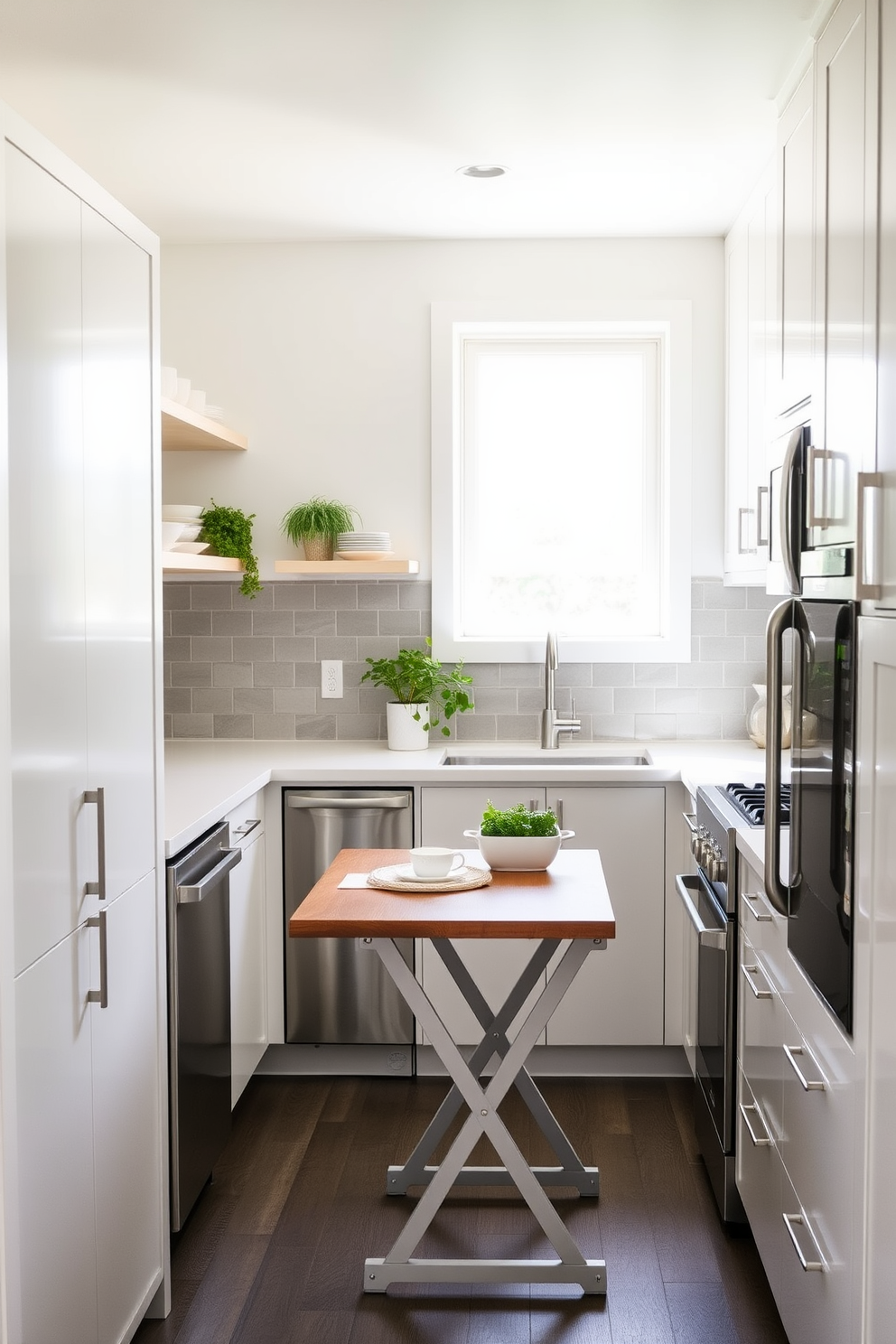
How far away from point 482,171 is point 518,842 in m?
1.99

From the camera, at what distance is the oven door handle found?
271 centimetres

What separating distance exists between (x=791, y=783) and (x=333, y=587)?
2.41m

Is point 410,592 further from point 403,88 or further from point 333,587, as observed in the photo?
point 403,88

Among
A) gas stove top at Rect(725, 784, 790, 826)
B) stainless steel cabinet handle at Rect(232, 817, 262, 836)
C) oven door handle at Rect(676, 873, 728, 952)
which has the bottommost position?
oven door handle at Rect(676, 873, 728, 952)

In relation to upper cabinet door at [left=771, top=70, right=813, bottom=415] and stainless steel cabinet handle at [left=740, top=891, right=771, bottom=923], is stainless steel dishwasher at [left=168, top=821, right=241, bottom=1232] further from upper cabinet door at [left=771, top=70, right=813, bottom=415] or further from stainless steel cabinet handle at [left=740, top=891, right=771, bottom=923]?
upper cabinet door at [left=771, top=70, right=813, bottom=415]

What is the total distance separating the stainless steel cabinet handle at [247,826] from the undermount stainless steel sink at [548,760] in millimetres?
757

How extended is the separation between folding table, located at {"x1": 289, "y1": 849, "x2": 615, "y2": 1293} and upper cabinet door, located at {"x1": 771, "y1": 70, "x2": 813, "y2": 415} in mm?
1101

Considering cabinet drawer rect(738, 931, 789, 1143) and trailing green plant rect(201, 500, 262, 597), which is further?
trailing green plant rect(201, 500, 262, 597)

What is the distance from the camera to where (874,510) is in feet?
5.24

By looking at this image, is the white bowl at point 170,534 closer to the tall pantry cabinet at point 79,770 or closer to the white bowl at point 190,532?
the white bowl at point 190,532

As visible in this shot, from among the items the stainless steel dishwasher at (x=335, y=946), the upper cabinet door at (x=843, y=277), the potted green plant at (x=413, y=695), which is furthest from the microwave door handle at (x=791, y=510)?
the potted green plant at (x=413, y=695)

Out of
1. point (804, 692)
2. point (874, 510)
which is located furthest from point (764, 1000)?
point (874, 510)

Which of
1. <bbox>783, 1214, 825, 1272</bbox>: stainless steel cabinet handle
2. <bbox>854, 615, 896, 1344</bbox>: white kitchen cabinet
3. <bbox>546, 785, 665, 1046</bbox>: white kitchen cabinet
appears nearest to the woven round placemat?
<bbox>783, 1214, 825, 1272</bbox>: stainless steel cabinet handle

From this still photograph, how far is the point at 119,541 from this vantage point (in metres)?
2.24
